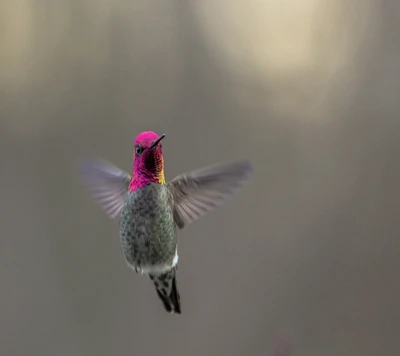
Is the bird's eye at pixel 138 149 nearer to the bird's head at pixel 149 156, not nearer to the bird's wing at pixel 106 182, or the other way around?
the bird's head at pixel 149 156

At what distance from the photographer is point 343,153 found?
1.85 meters

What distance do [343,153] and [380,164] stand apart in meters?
0.15

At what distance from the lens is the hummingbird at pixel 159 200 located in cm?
67

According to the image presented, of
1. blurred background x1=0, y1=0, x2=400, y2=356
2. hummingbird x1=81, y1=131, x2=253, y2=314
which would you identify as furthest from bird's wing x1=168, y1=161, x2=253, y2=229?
blurred background x1=0, y1=0, x2=400, y2=356

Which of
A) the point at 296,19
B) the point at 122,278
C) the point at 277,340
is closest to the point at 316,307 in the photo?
the point at 277,340

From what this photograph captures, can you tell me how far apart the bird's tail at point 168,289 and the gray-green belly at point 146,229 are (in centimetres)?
6

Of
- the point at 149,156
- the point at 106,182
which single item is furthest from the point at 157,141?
the point at 106,182

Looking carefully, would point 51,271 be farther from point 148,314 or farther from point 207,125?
point 207,125

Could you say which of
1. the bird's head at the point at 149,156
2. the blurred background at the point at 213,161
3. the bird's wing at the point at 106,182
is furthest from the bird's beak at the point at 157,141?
the blurred background at the point at 213,161

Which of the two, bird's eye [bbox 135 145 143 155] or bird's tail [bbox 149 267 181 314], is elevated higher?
bird's eye [bbox 135 145 143 155]

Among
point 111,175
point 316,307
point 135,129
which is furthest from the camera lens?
point 316,307

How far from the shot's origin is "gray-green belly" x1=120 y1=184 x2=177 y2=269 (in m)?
0.71

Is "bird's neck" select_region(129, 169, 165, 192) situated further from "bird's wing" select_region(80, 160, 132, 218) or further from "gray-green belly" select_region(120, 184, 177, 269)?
"bird's wing" select_region(80, 160, 132, 218)

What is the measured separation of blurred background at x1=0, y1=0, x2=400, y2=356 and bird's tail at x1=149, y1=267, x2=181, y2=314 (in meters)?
0.93
